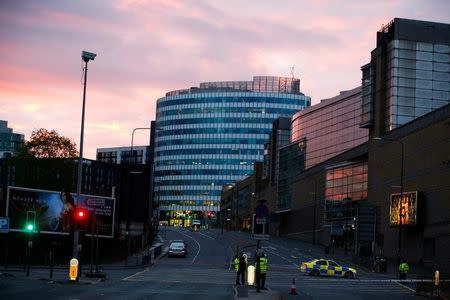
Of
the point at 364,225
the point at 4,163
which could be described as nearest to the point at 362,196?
the point at 364,225

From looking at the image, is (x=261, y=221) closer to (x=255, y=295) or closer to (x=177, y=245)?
(x=255, y=295)

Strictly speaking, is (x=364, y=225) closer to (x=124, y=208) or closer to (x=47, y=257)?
(x=124, y=208)

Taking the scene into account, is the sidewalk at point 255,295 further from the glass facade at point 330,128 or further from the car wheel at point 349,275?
the glass facade at point 330,128

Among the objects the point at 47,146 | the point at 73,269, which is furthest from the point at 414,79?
the point at 73,269

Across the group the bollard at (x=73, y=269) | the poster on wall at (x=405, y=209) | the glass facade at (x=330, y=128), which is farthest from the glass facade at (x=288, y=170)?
the bollard at (x=73, y=269)

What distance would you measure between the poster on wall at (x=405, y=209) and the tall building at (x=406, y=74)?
14666 millimetres

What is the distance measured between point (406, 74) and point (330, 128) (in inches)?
1783

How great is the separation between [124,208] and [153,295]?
213ft

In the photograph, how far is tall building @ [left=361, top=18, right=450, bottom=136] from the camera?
94375 millimetres

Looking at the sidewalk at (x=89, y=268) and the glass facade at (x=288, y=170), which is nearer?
the sidewalk at (x=89, y=268)

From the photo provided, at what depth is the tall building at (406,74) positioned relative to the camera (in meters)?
94.4

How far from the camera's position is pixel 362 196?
4205 inches

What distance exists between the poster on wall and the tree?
166 ft

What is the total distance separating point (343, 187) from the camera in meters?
113
